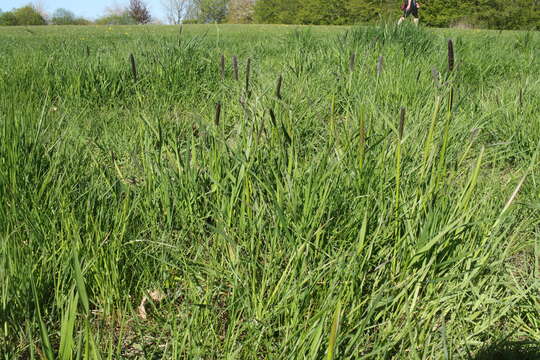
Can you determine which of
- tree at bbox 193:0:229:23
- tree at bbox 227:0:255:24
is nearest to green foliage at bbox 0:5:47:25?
tree at bbox 193:0:229:23

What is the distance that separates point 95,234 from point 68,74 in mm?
2463

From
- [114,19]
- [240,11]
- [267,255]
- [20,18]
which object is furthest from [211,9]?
[267,255]

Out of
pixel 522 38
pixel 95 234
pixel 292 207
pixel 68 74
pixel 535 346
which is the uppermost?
pixel 522 38

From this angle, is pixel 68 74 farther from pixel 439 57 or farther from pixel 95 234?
pixel 439 57

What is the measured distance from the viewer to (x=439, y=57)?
4035 mm

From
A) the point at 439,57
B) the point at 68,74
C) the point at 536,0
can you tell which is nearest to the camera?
the point at 68,74

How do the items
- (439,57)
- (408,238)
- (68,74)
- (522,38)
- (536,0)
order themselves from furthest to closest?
(536,0)
(522,38)
(439,57)
(68,74)
(408,238)

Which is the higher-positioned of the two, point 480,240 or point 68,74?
point 68,74

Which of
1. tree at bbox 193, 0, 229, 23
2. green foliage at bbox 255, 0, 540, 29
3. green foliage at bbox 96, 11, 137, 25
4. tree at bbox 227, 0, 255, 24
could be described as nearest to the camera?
green foliage at bbox 255, 0, 540, 29

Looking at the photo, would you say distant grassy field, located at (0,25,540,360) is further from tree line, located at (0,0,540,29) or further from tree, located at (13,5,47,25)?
tree, located at (13,5,47,25)

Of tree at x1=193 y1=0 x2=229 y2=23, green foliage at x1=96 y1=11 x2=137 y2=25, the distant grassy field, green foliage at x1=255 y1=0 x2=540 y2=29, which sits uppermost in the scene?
tree at x1=193 y1=0 x2=229 y2=23

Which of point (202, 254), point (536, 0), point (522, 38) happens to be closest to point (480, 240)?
point (202, 254)

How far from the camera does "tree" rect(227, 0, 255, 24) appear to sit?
175ft

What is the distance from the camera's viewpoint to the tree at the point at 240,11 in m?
53.5
